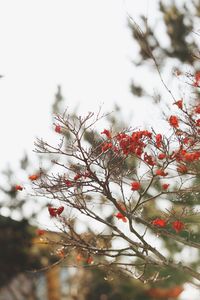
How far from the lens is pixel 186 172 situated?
18.5 ft

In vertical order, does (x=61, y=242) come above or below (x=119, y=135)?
below

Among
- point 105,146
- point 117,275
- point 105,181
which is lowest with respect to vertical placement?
point 117,275

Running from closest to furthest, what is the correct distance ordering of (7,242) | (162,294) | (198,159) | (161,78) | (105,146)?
1. (162,294)
2. (7,242)
3. (105,146)
4. (198,159)
5. (161,78)

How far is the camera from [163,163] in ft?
17.3

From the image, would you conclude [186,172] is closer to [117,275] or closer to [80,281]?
[117,275]

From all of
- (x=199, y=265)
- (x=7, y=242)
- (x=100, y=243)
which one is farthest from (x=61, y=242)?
(x=199, y=265)

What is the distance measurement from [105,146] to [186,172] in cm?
154

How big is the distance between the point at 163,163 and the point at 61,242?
2.06 metres

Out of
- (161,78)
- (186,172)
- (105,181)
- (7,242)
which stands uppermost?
(161,78)

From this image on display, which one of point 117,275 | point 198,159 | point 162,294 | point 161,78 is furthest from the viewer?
point 161,78

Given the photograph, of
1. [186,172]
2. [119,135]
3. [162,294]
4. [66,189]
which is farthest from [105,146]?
[162,294]

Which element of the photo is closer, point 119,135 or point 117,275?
point 117,275

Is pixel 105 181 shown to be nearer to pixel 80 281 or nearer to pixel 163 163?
pixel 163 163

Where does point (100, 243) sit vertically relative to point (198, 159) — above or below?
below
